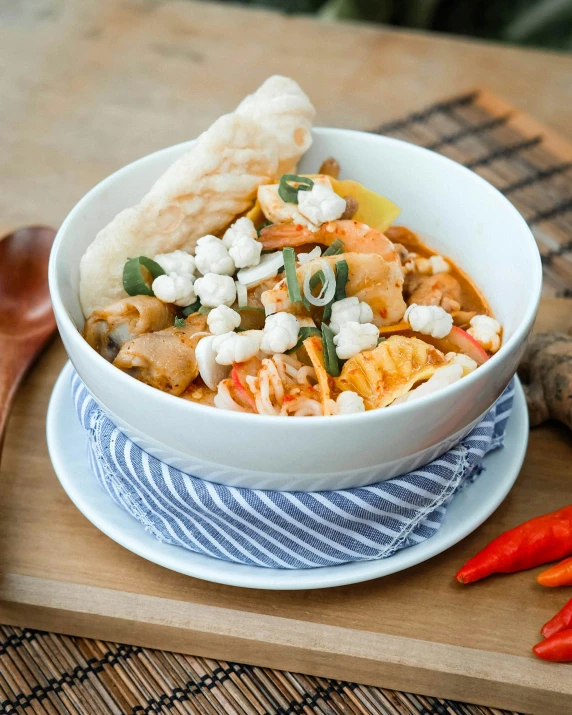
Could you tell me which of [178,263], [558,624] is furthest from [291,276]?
[558,624]

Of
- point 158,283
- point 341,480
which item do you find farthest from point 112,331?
point 341,480

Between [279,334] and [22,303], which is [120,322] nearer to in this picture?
[279,334]

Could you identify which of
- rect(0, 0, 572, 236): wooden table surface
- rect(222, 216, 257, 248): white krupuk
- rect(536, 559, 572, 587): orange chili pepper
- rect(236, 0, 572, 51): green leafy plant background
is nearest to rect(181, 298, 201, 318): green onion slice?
rect(222, 216, 257, 248): white krupuk

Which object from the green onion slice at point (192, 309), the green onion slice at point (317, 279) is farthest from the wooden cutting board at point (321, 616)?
the green onion slice at point (317, 279)

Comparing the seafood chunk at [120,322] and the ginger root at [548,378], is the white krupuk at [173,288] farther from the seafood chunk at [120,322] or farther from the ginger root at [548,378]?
the ginger root at [548,378]

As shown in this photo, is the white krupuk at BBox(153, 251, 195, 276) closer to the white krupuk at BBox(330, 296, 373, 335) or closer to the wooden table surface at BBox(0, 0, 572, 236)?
the white krupuk at BBox(330, 296, 373, 335)

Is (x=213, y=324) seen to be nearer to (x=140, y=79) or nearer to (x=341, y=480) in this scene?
(x=341, y=480)
